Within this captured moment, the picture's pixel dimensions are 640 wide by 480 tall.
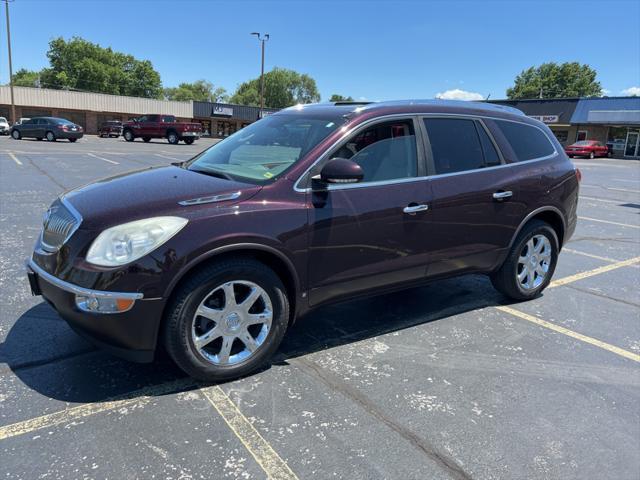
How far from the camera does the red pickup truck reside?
109 ft

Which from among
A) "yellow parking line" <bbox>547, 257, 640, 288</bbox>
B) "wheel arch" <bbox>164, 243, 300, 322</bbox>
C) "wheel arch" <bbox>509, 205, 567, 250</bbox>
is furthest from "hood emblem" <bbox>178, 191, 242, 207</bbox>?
"yellow parking line" <bbox>547, 257, 640, 288</bbox>

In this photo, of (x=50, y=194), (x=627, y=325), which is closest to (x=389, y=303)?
(x=627, y=325)

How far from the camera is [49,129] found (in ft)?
98.5

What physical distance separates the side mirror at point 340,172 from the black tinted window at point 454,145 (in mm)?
990

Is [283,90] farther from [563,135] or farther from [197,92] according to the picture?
[563,135]

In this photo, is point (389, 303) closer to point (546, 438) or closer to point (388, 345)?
point (388, 345)

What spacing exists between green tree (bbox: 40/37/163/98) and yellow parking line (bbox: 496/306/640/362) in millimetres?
99082

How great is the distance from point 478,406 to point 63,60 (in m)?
108

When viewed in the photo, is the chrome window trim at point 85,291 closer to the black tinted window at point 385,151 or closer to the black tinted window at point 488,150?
the black tinted window at point 385,151

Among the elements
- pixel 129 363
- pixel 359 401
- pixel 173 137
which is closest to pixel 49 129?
pixel 173 137

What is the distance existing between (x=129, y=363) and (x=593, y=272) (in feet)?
17.4

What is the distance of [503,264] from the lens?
461 centimetres

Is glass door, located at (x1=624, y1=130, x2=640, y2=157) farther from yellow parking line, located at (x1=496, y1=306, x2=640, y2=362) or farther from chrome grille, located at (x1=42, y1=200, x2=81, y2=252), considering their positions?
chrome grille, located at (x1=42, y1=200, x2=81, y2=252)

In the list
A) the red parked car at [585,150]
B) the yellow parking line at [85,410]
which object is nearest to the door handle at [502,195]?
the yellow parking line at [85,410]
